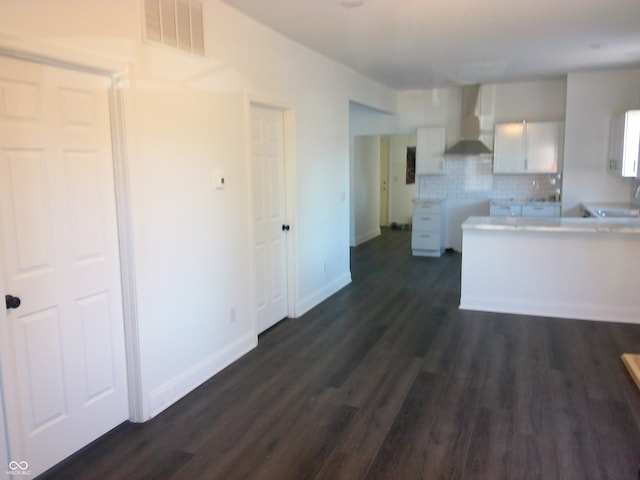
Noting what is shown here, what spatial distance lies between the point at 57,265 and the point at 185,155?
1.15 m

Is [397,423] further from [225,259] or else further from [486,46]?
[486,46]

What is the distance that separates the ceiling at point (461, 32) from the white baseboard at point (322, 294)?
8.59 ft

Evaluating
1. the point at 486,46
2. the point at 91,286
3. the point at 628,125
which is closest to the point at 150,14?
the point at 91,286

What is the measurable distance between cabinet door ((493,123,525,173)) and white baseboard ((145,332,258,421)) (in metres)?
5.28

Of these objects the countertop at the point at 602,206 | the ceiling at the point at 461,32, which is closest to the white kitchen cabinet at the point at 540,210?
the countertop at the point at 602,206

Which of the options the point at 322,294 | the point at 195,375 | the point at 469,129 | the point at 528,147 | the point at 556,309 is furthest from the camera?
the point at 469,129

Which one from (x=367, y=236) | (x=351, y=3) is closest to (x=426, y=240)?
(x=367, y=236)

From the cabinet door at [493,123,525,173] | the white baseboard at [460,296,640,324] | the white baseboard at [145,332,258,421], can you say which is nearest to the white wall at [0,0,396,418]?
the white baseboard at [145,332,258,421]

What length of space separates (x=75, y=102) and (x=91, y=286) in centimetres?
101

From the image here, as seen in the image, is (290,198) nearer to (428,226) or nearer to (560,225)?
(560,225)

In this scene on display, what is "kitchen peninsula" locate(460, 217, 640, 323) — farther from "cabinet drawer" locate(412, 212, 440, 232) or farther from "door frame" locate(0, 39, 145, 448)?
"door frame" locate(0, 39, 145, 448)

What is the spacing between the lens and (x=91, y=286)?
9.37 ft

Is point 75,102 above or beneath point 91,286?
above

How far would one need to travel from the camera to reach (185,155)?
11.2ft
